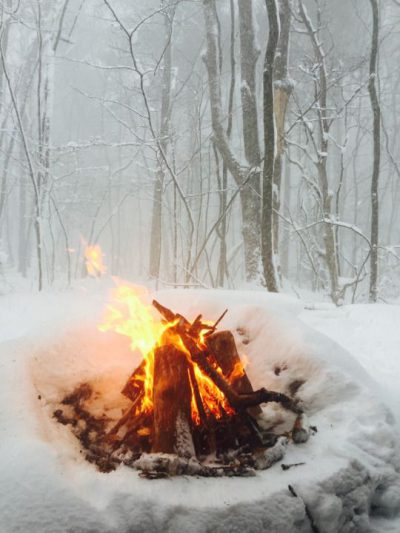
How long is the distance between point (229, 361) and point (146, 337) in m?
0.62

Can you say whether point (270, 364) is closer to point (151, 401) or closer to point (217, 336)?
point (217, 336)

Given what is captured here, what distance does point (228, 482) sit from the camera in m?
1.53

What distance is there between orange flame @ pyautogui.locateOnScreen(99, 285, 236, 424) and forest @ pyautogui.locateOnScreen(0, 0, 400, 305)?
248 centimetres

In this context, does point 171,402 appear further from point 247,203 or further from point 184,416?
point 247,203

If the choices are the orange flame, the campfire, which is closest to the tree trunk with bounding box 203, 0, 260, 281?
the orange flame

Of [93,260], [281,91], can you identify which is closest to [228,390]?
[93,260]

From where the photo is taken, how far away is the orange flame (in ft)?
7.28

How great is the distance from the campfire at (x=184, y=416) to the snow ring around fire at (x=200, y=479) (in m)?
0.08

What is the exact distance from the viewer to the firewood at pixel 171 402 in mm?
1848

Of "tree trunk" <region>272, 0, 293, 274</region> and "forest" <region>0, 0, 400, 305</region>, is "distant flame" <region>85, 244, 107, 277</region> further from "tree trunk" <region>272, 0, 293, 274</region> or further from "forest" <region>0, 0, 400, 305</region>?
"tree trunk" <region>272, 0, 293, 274</region>

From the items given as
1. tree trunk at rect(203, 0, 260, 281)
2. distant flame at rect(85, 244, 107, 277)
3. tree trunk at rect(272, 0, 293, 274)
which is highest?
tree trunk at rect(272, 0, 293, 274)

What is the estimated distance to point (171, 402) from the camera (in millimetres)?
1994

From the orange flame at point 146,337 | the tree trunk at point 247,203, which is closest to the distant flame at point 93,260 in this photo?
the orange flame at point 146,337

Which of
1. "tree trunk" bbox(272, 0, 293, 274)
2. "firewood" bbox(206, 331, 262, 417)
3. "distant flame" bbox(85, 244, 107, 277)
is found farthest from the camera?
"tree trunk" bbox(272, 0, 293, 274)
